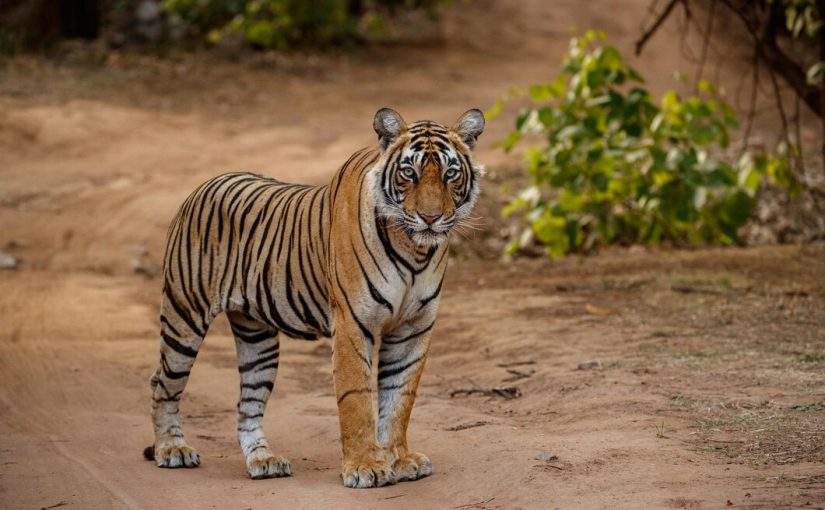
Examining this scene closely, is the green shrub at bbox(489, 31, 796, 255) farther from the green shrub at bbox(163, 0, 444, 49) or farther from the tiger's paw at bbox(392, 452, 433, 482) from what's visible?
→ the green shrub at bbox(163, 0, 444, 49)

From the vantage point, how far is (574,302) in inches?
345

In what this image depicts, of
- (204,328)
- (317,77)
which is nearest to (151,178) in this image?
(317,77)

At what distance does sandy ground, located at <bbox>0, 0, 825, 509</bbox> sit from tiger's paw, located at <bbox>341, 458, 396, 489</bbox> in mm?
82

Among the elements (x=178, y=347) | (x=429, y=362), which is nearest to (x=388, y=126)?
(x=178, y=347)

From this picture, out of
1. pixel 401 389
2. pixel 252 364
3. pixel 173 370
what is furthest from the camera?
pixel 252 364

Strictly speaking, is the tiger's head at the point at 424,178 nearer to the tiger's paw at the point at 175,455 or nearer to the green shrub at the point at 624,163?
the tiger's paw at the point at 175,455

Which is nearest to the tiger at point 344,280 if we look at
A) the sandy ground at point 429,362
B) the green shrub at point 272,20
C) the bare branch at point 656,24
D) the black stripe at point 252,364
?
the black stripe at point 252,364

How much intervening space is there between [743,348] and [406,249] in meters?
2.79

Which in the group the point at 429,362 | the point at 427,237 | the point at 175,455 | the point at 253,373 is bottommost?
the point at 429,362

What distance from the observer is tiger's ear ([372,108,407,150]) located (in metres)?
5.09

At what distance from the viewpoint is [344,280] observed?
514cm

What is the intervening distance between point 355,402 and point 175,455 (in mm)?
1065

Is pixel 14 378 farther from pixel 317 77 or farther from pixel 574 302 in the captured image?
pixel 317 77

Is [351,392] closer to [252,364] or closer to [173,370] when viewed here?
[252,364]
